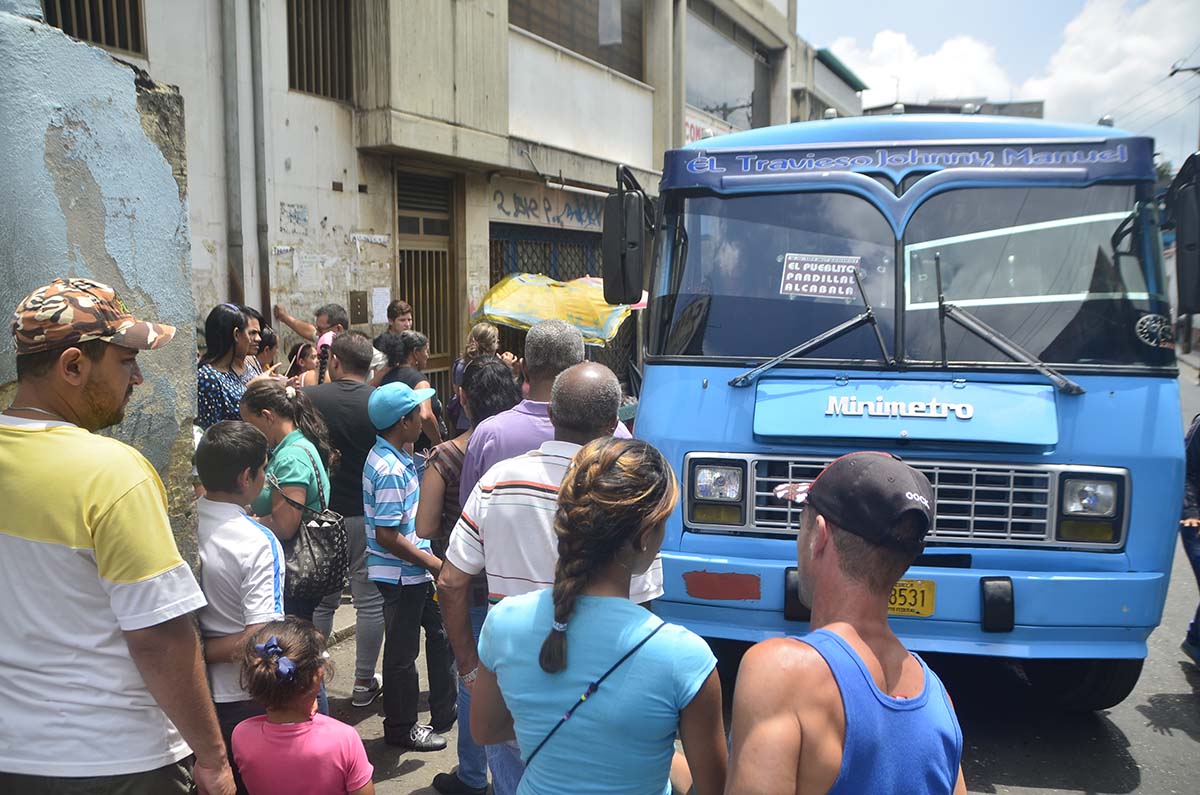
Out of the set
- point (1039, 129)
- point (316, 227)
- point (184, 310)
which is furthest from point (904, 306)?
point (316, 227)

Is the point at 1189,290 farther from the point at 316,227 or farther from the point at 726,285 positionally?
the point at 316,227

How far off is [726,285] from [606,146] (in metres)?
11.1

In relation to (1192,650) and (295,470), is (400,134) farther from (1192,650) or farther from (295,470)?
(1192,650)

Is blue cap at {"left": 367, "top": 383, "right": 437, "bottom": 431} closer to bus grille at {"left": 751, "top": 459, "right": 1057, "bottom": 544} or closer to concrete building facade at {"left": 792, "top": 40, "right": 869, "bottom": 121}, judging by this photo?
bus grille at {"left": 751, "top": 459, "right": 1057, "bottom": 544}

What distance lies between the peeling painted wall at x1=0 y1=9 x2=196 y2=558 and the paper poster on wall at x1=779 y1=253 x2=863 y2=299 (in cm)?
268

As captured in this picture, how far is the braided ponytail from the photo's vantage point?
1.83 m

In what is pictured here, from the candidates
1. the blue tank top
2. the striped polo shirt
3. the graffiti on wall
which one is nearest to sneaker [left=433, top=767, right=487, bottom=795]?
the striped polo shirt

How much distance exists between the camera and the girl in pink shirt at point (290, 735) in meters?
2.50

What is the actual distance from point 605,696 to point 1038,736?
3.35m

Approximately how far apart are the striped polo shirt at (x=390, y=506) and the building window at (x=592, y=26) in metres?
9.88

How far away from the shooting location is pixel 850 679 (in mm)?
1554

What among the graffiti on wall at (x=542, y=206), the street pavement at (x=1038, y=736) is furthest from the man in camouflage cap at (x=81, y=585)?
the graffiti on wall at (x=542, y=206)

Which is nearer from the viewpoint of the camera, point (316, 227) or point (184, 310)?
point (184, 310)

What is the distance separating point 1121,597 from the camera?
148 inches
